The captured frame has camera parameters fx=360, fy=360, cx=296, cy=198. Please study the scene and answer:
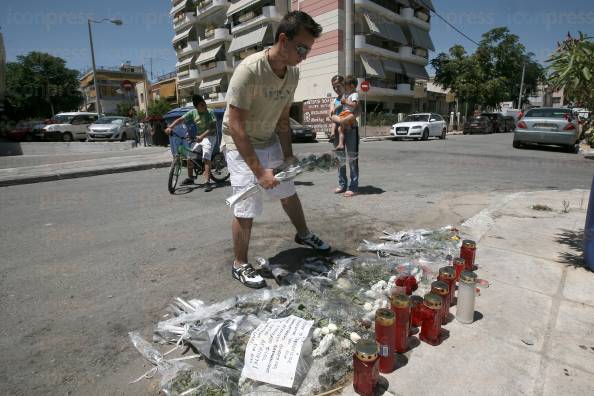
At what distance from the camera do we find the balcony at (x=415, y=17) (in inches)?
1356

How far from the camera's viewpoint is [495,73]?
3638 centimetres

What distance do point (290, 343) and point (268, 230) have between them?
7.82ft

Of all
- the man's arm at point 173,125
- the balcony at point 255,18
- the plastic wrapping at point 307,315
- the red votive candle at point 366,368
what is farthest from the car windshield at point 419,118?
the red votive candle at point 366,368

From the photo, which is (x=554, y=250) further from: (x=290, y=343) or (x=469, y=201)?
(x=290, y=343)

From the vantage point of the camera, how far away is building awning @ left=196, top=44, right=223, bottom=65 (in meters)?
41.4

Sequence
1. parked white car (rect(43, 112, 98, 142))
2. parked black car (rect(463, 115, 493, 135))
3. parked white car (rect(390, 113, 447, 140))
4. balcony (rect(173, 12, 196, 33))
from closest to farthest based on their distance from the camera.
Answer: parked white car (rect(390, 113, 447, 140)), parked white car (rect(43, 112, 98, 142)), parked black car (rect(463, 115, 493, 135)), balcony (rect(173, 12, 196, 33))

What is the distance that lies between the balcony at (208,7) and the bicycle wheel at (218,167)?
3894cm

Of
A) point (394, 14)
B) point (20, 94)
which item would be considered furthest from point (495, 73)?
point (20, 94)

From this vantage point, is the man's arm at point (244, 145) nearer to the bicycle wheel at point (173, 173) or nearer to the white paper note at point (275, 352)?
the white paper note at point (275, 352)

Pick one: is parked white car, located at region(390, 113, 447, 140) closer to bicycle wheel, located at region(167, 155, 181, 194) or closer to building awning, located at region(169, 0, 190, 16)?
bicycle wheel, located at region(167, 155, 181, 194)

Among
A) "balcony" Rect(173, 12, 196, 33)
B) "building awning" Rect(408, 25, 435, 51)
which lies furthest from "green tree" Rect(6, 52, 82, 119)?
"building awning" Rect(408, 25, 435, 51)

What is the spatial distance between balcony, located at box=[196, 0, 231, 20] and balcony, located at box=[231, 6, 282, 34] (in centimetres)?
345

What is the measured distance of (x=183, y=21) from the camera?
1893 inches

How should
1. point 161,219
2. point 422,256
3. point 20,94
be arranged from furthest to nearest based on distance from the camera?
point 20,94 < point 161,219 < point 422,256
